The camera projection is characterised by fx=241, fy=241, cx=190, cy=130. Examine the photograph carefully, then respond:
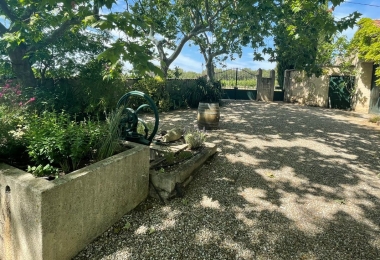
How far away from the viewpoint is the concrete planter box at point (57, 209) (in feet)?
5.54

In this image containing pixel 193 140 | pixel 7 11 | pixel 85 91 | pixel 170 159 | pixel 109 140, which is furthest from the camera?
pixel 85 91

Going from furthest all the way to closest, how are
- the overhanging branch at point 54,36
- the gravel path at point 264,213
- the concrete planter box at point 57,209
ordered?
the overhanging branch at point 54,36, the gravel path at point 264,213, the concrete planter box at point 57,209

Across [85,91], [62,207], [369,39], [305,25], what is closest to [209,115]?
[305,25]

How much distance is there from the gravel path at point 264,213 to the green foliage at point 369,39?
455cm

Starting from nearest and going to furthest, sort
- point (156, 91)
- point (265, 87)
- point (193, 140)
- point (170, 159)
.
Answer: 1. point (170, 159)
2. point (193, 140)
3. point (156, 91)
4. point (265, 87)

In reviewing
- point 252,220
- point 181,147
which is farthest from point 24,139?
point 252,220

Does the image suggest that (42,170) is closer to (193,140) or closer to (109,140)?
(109,140)

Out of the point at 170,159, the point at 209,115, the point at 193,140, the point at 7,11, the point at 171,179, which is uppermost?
the point at 7,11

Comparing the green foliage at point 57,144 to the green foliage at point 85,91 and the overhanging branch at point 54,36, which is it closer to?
the green foliage at point 85,91

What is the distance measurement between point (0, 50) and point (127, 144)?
502 cm

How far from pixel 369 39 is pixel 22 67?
1079cm

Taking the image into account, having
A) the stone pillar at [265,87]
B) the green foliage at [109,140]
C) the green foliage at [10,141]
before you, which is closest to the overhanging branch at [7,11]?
the green foliage at [10,141]

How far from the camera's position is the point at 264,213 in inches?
102

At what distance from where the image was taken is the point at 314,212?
8.68 feet
